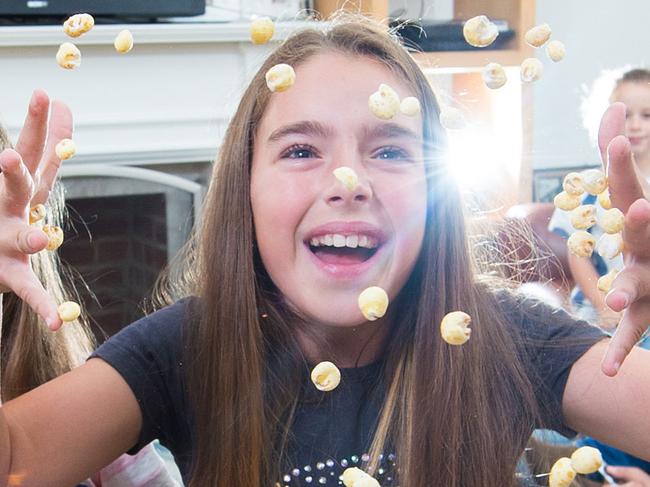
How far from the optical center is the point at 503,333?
105 centimetres

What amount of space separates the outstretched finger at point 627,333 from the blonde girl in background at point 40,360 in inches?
24.2

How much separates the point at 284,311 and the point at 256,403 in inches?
4.6

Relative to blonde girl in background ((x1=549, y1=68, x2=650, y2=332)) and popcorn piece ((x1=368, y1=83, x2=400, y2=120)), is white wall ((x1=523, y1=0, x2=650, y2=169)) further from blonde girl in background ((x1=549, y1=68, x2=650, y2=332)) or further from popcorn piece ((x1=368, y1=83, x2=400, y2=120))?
popcorn piece ((x1=368, y1=83, x2=400, y2=120))

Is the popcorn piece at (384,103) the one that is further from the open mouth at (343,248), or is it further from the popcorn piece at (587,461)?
the popcorn piece at (587,461)

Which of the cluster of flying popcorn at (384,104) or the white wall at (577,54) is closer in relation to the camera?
the cluster of flying popcorn at (384,104)

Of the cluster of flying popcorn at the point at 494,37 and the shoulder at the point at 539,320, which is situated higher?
A: the cluster of flying popcorn at the point at 494,37

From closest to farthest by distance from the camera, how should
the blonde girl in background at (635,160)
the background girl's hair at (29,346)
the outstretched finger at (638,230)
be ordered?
the outstretched finger at (638,230) → the background girl's hair at (29,346) → the blonde girl in background at (635,160)

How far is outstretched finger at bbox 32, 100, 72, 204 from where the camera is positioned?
88cm

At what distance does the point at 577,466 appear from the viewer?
2.90 feet

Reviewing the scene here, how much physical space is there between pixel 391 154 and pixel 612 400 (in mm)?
341

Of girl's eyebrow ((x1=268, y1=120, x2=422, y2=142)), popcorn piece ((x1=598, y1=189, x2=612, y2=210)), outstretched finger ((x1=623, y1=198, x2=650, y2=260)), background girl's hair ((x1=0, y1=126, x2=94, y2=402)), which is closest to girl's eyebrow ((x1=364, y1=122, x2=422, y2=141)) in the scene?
girl's eyebrow ((x1=268, y1=120, x2=422, y2=142))

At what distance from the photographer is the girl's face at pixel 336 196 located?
949 millimetres

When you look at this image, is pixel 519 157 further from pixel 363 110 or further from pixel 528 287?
pixel 363 110

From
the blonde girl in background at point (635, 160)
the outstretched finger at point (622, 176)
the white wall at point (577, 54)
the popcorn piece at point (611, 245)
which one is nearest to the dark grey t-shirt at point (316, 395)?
the popcorn piece at point (611, 245)
